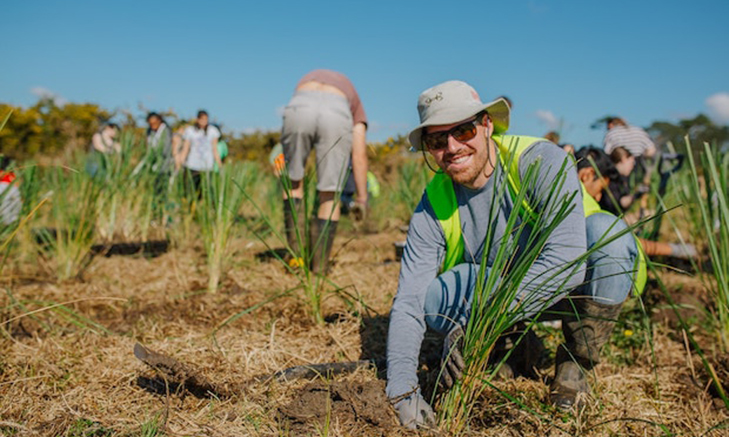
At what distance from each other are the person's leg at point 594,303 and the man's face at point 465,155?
415 millimetres

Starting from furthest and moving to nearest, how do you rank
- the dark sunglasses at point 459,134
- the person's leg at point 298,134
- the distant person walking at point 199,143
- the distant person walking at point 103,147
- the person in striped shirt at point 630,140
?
1. the distant person walking at point 199,143
2. the person in striped shirt at point 630,140
3. the distant person walking at point 103,147
4. the person's leg at point 298,134
5. the dark sunglasses at point 459,134

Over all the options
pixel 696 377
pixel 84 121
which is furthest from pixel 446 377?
pixel 84 121

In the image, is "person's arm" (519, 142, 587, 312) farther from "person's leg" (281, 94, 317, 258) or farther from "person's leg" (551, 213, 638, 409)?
"person's leg" (281, 94, 317, 258)

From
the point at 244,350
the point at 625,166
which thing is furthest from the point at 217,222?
the point at 625,166

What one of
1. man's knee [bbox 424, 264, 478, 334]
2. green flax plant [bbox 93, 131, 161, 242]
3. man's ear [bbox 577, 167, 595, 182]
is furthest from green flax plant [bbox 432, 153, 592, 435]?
green flax plant [bbox 93, 131, 161, 242]

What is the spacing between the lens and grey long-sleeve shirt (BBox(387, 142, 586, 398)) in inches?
52.0

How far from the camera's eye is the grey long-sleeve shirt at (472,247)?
132 centimetres

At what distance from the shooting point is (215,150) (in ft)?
17.3

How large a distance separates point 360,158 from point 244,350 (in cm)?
148

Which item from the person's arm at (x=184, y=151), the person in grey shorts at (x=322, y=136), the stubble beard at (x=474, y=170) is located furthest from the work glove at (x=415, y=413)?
the person's arm at (x=184, y=151)

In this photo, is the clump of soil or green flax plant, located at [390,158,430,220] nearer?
the clump of soil

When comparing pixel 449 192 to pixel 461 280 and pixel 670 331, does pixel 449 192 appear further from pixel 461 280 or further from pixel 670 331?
pixel 670 331

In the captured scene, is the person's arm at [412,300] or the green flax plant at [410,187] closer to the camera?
the person's arm at [412,300]

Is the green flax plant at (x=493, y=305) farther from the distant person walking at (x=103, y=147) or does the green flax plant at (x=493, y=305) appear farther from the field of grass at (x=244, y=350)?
the distant person walking at (x=103, y=147)
